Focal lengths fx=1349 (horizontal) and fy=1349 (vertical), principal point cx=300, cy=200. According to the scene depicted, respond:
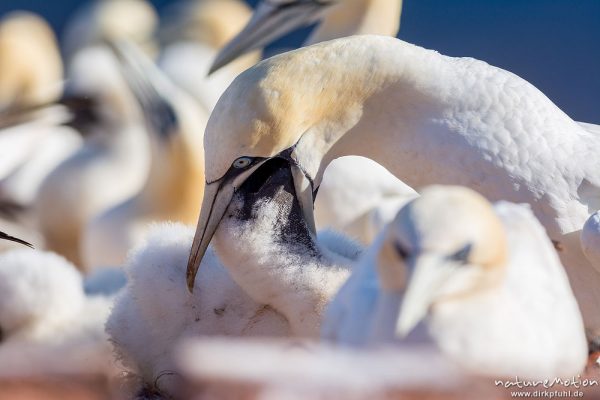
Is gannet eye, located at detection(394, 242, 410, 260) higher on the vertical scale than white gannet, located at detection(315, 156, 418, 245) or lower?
higher

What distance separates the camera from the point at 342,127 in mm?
3041

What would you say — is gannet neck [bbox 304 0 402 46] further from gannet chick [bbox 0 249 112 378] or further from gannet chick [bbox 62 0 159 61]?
gannet chick [bbox 62 0 159 61]

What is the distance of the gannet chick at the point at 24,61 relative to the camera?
294 inches

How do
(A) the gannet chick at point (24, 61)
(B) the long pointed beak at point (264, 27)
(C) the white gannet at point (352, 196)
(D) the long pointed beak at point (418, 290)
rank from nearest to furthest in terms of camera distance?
(D) the long pointed beak at point (418, 290), (C) the white gannet at point (352, 196), (B) the long pointed beak at point (264, 27), (A) the gannet chick at point (24, 61)

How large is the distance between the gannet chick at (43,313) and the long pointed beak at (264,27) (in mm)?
1312

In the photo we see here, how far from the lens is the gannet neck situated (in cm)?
482

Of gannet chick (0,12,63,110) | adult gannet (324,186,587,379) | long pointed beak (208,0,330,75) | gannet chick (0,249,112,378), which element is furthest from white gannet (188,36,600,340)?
gannet chick (0,12,63,110)

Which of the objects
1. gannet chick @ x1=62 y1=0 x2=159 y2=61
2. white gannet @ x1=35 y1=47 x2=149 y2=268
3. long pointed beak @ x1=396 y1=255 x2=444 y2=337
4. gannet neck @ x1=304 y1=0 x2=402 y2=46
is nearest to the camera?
long pointed beak @ x1=396 y1=255 x2=444 y2=337

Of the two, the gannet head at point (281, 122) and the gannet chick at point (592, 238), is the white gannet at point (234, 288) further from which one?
the gannet chick at point (592, 238)

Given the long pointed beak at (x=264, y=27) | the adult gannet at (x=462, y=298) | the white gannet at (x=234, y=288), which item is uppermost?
the adult gannet at (x=462, y=298)

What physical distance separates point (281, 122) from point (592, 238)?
2.26ft

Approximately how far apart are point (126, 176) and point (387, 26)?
1764mm

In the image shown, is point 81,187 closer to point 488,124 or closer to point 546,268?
point 488,124

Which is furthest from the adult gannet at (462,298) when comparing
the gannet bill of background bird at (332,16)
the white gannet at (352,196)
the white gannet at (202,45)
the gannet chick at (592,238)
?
the white gannet at (202,45)
